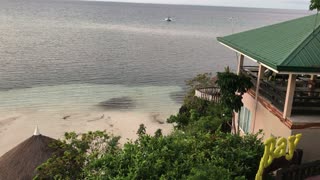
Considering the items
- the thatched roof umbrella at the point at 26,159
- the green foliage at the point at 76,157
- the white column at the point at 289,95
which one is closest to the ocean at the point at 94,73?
the thatched roof umbrella at the point at 26,159

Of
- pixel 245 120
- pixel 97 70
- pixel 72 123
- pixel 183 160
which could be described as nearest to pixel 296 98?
pixel 245 120

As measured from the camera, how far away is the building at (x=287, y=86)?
11094mm

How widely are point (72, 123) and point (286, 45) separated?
60.4ft

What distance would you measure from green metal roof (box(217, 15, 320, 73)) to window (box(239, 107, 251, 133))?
2.80 m

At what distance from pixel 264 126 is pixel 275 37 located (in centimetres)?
341

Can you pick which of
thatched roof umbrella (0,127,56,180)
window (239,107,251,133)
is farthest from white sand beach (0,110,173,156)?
window (239,107,251,133)

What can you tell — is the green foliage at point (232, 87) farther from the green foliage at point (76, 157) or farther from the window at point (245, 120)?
the green foliage at point (76, 157)

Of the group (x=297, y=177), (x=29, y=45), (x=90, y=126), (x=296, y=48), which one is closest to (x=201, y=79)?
(x=90, y=126)

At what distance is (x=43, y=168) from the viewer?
470 inches

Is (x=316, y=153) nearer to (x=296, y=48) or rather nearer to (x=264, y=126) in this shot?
(x=264, y=126)

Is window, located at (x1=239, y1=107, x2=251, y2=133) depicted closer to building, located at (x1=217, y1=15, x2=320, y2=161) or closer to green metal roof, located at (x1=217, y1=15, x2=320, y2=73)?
building, located at (x1=217, y1=15, x2=320, y2=161)

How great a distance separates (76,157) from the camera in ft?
39.1

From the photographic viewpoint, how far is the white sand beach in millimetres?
24703

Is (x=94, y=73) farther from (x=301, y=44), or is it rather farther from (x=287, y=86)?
(x=301, y=44)
